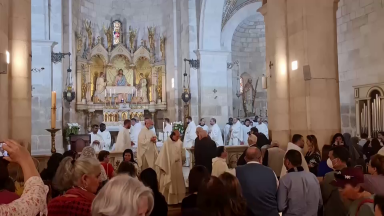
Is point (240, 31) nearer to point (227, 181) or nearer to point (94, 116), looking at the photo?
point (94, 116)

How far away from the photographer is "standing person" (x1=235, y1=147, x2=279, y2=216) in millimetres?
4105

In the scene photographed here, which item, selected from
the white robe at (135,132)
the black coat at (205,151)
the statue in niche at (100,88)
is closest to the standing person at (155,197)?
the black coat at (205,151)

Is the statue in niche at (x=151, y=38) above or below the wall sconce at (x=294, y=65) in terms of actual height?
above

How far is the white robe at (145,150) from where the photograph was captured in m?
8.95

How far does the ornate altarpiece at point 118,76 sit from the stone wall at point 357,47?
32.6 ft

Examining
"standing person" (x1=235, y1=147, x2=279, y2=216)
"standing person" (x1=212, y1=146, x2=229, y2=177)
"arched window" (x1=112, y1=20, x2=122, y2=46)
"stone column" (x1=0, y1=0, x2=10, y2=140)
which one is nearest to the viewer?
"standing person" (x1=235, y1=147, x2=279, y2=216)

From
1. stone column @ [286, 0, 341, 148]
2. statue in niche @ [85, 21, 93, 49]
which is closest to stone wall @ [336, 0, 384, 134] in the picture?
stone column @ [286, 0, 341, 148]

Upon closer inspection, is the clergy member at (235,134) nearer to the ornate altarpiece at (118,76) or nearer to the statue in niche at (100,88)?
the ornate altarpiece at (118,76)

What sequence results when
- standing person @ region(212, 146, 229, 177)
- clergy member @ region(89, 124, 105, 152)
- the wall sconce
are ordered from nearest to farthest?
1. standing person @ region(212, 146, 229, 177)
2. the wall sconce
3. clergy member @ region(89, 124, 105, 152)

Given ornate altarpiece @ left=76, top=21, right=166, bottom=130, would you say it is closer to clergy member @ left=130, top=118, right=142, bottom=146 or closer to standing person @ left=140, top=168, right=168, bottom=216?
clergy member @ left=130, top=118, right=142, bottom=146

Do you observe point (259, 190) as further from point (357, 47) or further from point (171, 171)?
point (357, 47)

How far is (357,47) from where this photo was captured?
12.0 metres

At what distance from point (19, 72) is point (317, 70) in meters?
6.57

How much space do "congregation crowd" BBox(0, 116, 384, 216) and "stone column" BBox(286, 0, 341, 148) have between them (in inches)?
35.9
